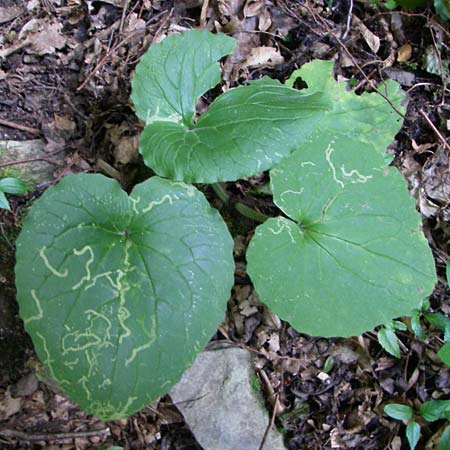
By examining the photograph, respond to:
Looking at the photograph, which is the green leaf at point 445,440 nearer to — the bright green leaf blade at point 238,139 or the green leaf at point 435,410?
the green leaf at point 435,410

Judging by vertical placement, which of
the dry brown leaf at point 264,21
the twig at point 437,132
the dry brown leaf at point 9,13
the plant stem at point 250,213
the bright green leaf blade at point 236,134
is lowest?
the plant stem at point 250,213

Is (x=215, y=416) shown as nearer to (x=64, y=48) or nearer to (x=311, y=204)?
(x=311, y=204)

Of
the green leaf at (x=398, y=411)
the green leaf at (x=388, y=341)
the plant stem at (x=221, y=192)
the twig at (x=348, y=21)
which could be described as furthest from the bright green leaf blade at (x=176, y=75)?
the green leaf at (x=398, y=411)

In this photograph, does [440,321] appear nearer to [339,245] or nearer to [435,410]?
[435,410]

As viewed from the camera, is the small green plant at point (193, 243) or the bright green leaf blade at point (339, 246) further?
the bright green leaf blade at point (339, 246)

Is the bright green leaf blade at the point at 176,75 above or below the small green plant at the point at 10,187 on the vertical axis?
above

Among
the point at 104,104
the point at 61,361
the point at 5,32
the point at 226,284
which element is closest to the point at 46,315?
the point at 61,361

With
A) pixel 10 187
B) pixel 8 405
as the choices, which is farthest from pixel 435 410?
pixel 10 187
